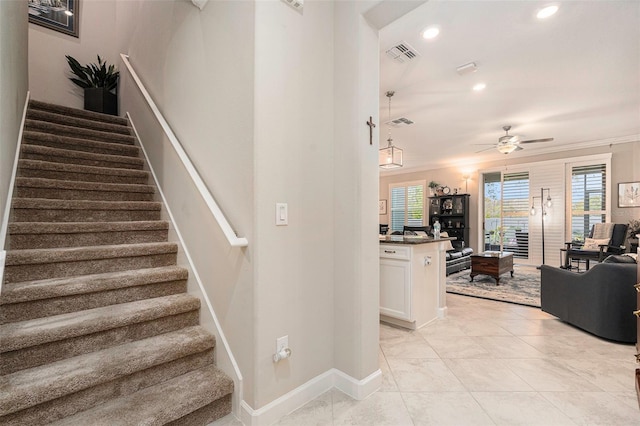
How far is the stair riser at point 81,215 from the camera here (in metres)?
2.15

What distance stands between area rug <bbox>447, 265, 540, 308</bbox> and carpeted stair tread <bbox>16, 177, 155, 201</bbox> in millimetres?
4399

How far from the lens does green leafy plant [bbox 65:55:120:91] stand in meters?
4.26

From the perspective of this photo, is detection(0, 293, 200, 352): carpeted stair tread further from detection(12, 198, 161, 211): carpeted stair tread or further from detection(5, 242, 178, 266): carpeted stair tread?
detection(12, 198, 161, 211): carpeted stair tread

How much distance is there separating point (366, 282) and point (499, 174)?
7587 millimetres

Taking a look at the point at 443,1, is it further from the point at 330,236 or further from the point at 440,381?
the point at 440,381

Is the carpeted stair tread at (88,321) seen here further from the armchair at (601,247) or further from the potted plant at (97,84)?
the armchair at (601,247)

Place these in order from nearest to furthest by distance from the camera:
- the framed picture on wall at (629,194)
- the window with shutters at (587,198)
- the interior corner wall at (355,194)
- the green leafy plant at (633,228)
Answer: the interior corner wall at (355,194) < the green leafy plant at (633,228) < the framed picture on wall at (629,194) < the window with shutters at (587,198)

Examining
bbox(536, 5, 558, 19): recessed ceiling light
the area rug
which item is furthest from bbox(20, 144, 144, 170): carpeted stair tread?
the area rug

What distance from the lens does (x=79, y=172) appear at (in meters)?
2.71

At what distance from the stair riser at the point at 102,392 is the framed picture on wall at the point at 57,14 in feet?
17.9

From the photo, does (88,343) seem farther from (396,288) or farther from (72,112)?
(72,112)

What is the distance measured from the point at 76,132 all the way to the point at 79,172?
2.74 ft

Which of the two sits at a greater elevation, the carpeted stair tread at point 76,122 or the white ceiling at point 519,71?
the white ceiling at point 519,71

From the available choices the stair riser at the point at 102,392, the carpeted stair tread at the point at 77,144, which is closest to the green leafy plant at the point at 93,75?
the carpeted stair tread at the point at 77,144
